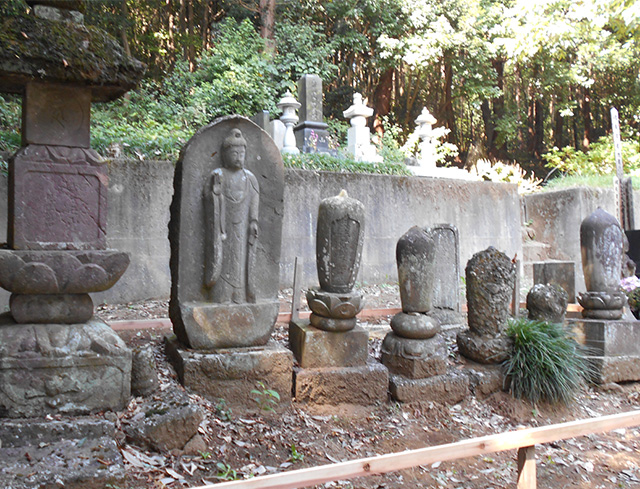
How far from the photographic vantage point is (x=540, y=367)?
4762mm

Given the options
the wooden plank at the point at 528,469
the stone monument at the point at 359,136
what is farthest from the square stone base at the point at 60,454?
the stone monument at the point at 359,136

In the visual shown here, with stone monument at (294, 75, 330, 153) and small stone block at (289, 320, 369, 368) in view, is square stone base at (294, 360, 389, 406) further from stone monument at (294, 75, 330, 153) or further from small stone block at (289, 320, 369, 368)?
stone monument at (294, 75, 330, 153)

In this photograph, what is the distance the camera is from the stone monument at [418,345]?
14.7 ft

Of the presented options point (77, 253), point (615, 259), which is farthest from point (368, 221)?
point (77, 253)

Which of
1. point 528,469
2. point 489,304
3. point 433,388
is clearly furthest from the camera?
point 489,304

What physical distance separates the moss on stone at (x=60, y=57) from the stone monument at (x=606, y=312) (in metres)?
4.82

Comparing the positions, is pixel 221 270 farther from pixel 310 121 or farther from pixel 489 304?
pixel 310 121

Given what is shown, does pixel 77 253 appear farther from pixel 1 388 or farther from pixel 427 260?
pixel 427 260

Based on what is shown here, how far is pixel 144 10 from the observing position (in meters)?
14.2

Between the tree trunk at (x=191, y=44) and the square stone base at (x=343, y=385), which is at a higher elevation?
the tree trunk at (x=191, y=44)

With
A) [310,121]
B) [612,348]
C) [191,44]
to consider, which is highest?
[191,44]

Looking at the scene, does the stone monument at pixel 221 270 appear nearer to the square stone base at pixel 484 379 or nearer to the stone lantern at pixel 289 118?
the square stone base at pixel 484 379

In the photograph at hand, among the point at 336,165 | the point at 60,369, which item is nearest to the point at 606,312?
the point at 336,165

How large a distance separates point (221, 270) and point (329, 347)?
1.11 m
